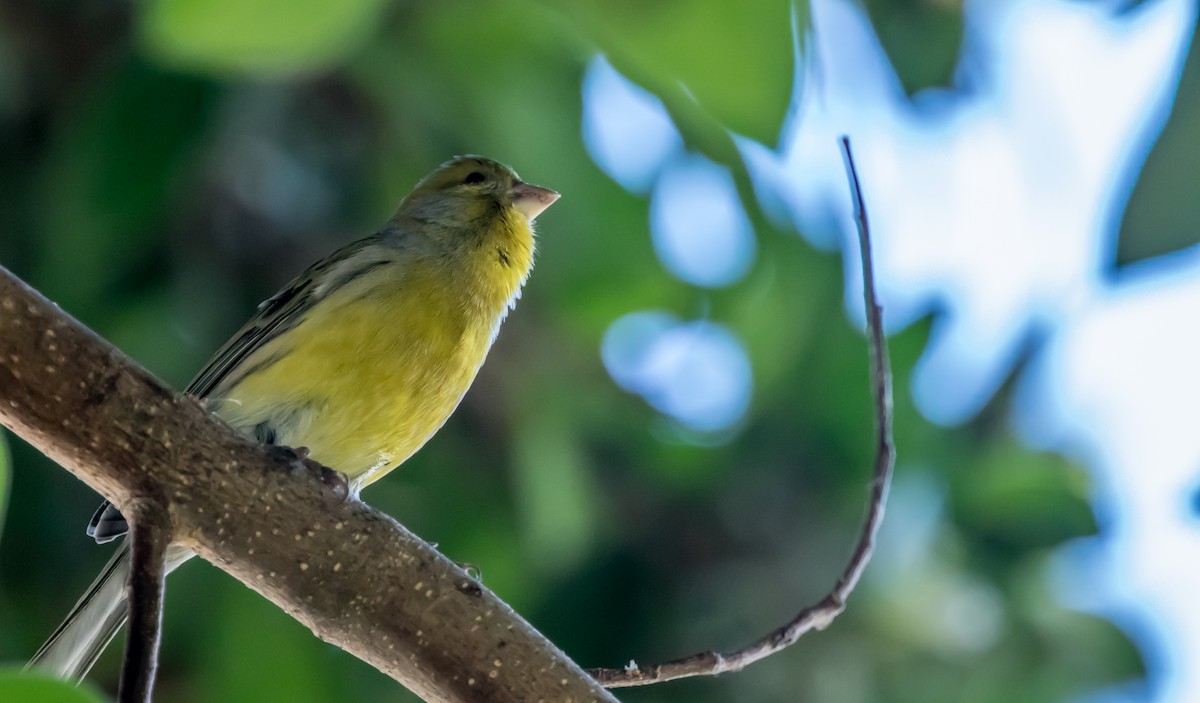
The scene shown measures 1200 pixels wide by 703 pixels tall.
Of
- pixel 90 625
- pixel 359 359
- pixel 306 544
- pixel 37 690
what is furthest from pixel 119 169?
pixel 37 690

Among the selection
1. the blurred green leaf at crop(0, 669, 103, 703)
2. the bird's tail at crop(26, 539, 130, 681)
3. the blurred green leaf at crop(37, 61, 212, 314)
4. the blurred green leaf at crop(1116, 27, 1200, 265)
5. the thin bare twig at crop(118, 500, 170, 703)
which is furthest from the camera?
the blurred green leaf at crop(37, 61, 212, 314)

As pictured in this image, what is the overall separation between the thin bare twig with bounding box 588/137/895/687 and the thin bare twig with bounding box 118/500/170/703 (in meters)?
0.66

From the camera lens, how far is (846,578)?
1.97 metres

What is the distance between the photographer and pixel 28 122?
339cm

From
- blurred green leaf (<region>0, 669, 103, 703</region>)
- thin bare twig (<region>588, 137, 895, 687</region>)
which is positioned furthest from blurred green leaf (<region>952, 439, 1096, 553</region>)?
blurred green leaf (<region>0, 669, 103, 703</region>)

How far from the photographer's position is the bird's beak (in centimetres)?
317

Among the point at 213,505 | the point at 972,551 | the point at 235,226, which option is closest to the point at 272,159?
the point at 235,226

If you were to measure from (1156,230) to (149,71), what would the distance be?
2.31 metres

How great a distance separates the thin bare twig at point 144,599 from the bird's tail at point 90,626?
0.62 m

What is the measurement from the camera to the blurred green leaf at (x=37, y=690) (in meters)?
0.93

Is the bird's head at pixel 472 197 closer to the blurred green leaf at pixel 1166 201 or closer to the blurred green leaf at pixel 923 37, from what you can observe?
the blurred green leaf at pixel 923 37

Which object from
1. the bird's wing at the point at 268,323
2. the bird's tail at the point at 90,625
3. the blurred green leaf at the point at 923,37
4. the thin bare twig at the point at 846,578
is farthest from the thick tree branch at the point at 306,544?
the blurred green leaf at the point at 923,37

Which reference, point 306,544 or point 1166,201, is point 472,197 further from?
point 1166,201

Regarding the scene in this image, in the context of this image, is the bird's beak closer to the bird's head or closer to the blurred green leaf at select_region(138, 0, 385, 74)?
the bird's head
